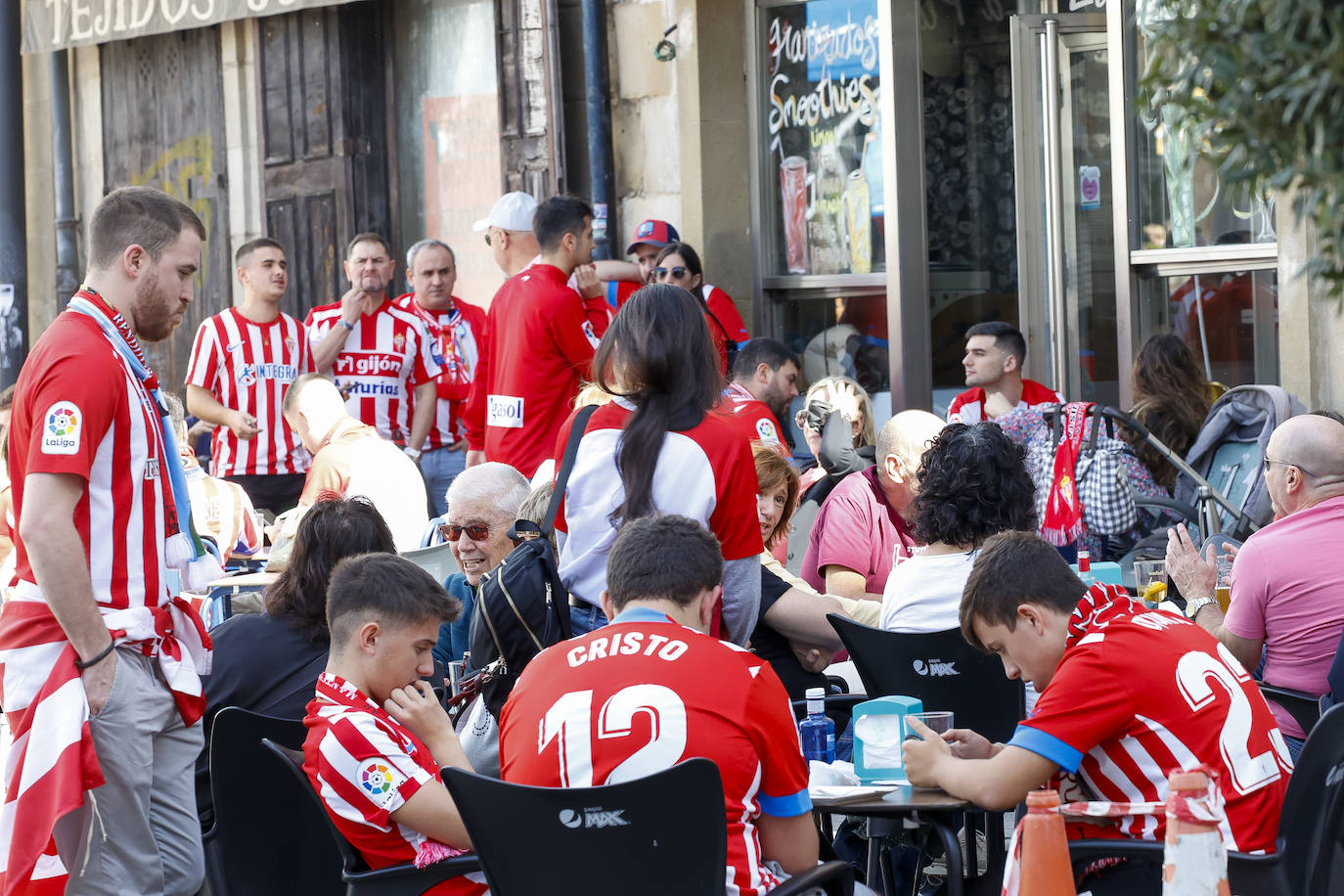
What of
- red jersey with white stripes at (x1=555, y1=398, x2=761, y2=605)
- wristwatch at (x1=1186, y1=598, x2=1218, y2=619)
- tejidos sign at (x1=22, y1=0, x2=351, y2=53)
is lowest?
wristwatch at (x1=1186, y1=598, x2=1218, y2=619)

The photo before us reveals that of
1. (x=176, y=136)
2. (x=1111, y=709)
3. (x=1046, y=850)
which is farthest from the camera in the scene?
(x=176, y=136)

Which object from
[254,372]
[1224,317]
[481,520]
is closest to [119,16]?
[254,372]

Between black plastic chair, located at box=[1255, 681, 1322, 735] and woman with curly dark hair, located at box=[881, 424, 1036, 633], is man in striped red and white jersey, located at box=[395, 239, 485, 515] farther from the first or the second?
black plastic chair, located at box=[1255, 681, 1322, 735]

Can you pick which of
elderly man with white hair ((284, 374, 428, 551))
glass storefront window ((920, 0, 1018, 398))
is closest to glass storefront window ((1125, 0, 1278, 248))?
glass storefront window ((920, 0, 1018, 398))

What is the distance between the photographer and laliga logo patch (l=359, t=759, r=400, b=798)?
338 centimetres

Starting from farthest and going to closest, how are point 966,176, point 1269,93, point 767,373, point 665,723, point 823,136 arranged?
point 966,176 → point 823,136 → point 767,373 → point 665,723 → point 1269,93

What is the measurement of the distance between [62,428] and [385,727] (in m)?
1.01

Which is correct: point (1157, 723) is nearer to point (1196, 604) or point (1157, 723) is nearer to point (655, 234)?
point (1196, 604)

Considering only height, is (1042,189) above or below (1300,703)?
above

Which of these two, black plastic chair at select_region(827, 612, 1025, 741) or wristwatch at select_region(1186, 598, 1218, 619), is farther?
wristwatch at select_region(1186, 598, 1218, 619)

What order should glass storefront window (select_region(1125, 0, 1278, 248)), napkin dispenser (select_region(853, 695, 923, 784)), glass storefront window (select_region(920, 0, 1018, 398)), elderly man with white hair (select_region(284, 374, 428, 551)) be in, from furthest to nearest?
glass storefront window (select_region(920, 0, 1018, 398)), glass storefront window (select_region(1125, 0, 1278, 248)), elderly man with white hair (select_region(284, 374, 428, 551)), napkin dispenser (select_region(853, 695, 923, 784))

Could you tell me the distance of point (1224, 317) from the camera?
8055 mm

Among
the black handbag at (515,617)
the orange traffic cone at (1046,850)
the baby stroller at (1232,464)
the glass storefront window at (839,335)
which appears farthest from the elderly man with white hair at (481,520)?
the glass storefront window at (839,335)

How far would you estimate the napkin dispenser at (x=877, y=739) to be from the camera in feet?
12.6
